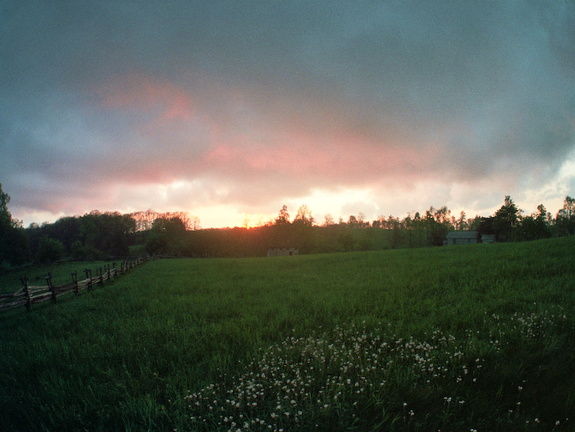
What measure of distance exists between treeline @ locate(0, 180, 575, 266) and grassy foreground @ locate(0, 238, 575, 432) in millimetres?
61813

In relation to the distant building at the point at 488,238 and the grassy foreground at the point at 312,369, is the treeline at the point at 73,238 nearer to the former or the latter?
the grassy foreground at the point at 312,369

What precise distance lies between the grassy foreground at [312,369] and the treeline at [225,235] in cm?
6181

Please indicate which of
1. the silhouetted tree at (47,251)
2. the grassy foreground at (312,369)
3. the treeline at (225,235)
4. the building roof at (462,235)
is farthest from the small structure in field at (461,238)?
the silhouetted tree at (47,251)

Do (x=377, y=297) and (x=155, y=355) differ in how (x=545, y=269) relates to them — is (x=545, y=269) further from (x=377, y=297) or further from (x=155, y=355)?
(x=155, y=355)

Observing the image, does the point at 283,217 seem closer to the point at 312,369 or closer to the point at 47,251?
the point at 47,251

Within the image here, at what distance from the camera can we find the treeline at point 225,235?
6191 cm

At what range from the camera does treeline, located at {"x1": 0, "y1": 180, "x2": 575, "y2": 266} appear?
2437 inches

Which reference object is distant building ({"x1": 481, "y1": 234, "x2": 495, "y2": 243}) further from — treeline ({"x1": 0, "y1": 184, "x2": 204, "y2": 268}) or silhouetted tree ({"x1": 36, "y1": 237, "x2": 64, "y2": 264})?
silhouetted tree ({"x1": 36, "y1": 237, "x2": 64, "y2": 264})

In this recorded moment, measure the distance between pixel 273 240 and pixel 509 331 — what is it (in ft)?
231

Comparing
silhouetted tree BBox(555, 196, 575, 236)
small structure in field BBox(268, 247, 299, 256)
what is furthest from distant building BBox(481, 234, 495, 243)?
small structure in field BBox(268, 247, 299, 256)

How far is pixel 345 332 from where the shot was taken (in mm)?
5816

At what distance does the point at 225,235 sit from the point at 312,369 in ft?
262

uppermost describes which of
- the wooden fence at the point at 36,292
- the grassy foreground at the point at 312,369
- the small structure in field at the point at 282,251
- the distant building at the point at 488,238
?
the grassy foreground at the point at 312,369

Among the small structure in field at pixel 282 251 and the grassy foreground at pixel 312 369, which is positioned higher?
the grassy foreground at pixel 312 369
